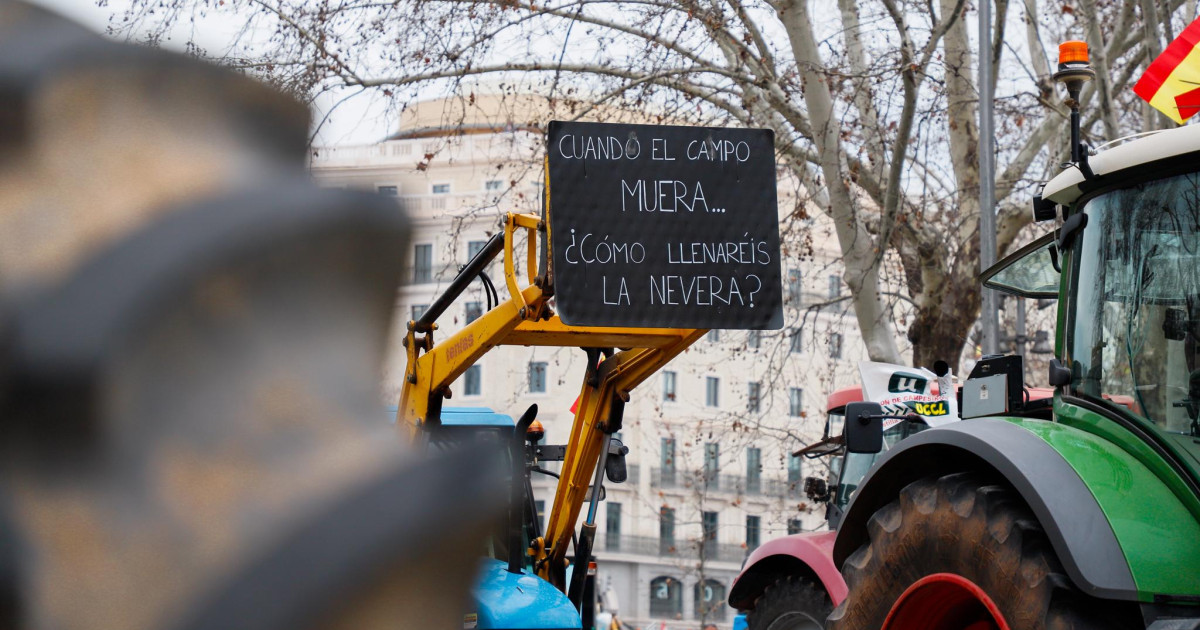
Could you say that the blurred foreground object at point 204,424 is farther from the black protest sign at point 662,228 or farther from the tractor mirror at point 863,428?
the tractor mirror at point 863,428

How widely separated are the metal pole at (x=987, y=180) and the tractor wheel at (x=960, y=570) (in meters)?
8.27

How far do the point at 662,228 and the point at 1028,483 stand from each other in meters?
2.86

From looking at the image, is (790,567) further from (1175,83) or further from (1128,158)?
(1128,158)

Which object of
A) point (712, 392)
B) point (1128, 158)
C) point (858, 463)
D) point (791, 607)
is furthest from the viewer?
point (712, 392)

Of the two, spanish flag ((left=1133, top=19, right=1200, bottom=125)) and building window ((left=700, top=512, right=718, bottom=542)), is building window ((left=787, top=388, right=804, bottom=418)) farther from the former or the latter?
spanish flag ((left=1133, top=19, right=1200, bottom=125))

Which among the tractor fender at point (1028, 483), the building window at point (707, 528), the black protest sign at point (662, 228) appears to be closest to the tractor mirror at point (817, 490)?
the black protest sign at point (662, 228)

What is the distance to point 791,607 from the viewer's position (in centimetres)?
760

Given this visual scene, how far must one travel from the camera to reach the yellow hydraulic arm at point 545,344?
7.39m

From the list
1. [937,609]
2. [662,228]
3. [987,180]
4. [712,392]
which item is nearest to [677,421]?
[712,392]

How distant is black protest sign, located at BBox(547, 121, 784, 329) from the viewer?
6551 mm

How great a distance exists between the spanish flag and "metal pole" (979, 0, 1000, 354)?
7.49m

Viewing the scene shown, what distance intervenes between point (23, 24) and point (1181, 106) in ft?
17.6

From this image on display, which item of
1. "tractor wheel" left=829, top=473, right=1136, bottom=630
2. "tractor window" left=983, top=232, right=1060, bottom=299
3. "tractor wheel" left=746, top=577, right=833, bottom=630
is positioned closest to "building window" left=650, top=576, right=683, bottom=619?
"tractor wheel" left=746, top=577, right=833, bottom=630

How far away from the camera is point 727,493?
5919cm
